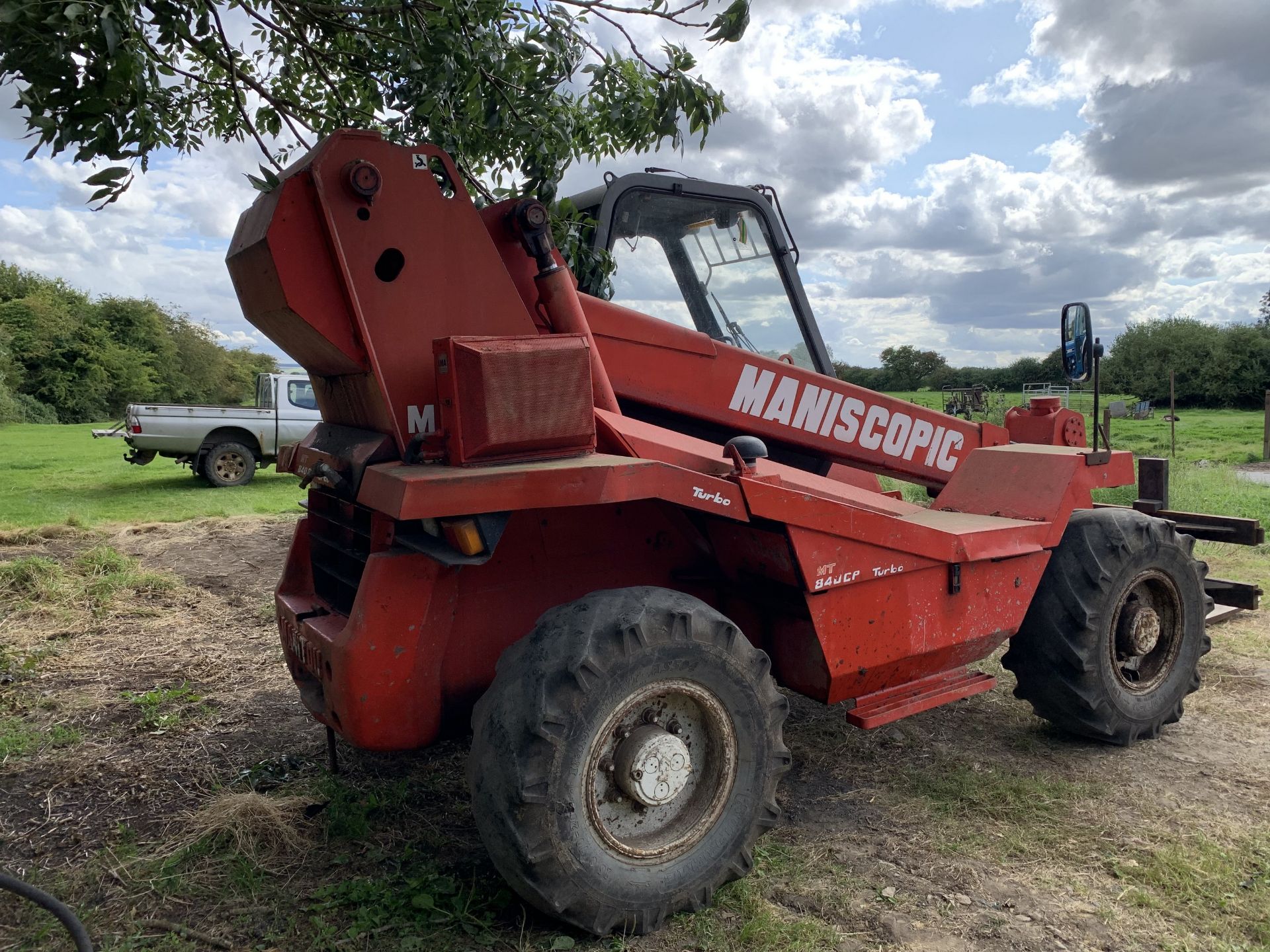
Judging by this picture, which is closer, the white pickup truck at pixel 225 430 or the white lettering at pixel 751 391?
the white lettering at pixel 751 391

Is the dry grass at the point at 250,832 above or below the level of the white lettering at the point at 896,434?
below

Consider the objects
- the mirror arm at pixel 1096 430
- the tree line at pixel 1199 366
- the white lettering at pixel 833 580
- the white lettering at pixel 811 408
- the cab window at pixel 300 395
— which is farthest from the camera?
the tree line at pixel 1199 366

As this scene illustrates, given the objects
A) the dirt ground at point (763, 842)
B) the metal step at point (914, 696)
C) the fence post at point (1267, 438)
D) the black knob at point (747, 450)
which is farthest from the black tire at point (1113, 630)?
the fence post at point (1267, 438)

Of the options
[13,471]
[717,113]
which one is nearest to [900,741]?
[717,113]

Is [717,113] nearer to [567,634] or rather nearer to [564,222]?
[564,222]

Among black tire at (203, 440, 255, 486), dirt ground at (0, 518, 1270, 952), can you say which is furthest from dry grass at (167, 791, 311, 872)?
black tire at (203, 440, 255, 486)

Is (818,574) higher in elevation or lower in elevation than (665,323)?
lower

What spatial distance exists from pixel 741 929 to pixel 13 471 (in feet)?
64.3

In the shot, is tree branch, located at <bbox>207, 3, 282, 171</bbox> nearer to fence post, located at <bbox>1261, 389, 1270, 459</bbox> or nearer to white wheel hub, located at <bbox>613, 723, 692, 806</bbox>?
white wheel hub, located at <bbox>613, 723, 692, 806</bbox>

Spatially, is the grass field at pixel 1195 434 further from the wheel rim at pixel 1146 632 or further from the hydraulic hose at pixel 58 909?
the hydraulic hose at pixel 58 909

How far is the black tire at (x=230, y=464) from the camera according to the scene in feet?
53.1

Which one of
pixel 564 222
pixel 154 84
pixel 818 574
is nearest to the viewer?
pixel 818 574

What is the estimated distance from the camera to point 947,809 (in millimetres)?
3621

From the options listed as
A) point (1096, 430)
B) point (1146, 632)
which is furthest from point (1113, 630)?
point (1096, 430)
